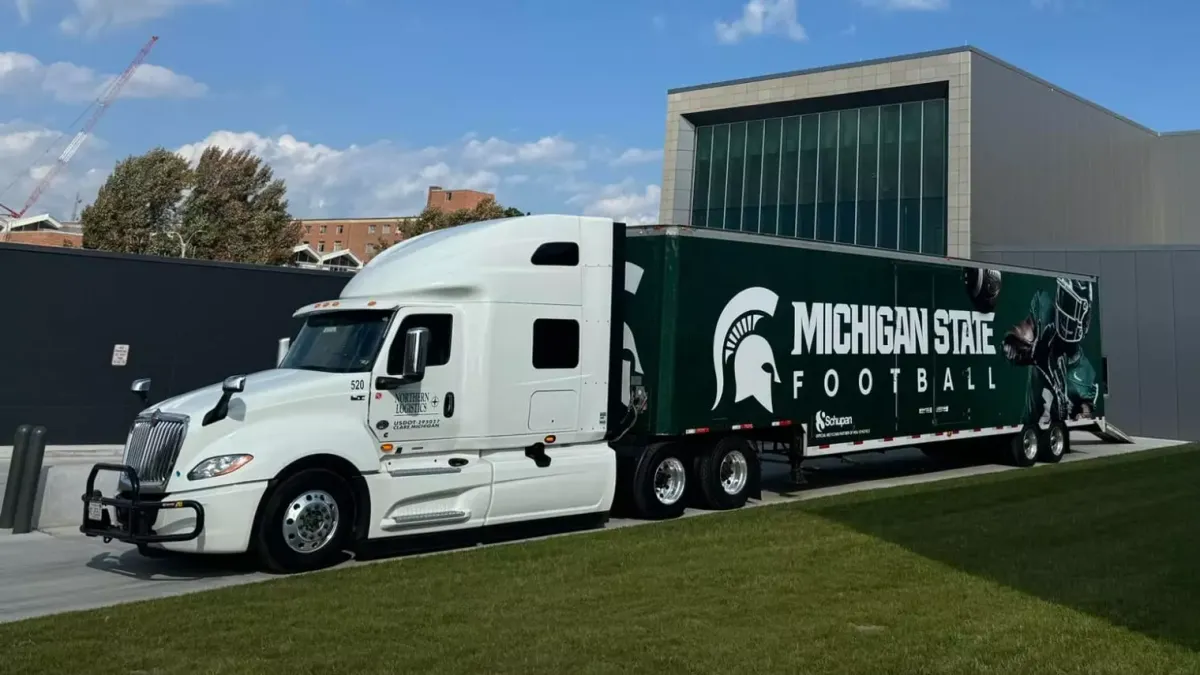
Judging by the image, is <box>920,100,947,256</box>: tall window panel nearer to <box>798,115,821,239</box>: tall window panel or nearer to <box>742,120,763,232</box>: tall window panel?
<box>798,115,821,239</box>: tall window panel

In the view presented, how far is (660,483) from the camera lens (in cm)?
1261

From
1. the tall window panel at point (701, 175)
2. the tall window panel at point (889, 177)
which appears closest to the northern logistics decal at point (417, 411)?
the tall window panel at point (889, 177)

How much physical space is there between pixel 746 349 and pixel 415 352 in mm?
4996

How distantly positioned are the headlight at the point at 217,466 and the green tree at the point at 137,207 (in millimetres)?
45111

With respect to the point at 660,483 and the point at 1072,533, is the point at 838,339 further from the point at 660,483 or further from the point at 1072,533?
the point at 1072,533

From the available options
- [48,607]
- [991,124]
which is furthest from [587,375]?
[991,124]

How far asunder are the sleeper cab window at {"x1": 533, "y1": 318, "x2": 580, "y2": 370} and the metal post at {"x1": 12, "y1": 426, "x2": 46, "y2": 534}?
579 cm

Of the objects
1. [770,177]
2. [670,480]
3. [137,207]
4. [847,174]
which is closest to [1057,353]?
[670,480]

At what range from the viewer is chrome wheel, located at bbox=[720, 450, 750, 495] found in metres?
13.3

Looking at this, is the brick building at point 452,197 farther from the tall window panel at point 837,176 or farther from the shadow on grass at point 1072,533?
the shadow on grass at point 1072,533

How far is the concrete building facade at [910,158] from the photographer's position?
35.9m

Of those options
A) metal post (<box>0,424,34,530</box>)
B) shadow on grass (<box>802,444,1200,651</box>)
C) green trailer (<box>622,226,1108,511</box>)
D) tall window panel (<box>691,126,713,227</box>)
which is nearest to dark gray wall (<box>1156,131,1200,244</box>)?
tall window panel (<box>691,126,713,227</box>)

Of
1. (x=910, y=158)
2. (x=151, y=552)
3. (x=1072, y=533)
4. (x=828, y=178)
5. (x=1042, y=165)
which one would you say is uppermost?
(x=1042, y=165)

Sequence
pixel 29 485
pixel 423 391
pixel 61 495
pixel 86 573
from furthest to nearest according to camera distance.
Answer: pixel 61 495, pixel 29 485, pixel 423 391, pixel 86 573
